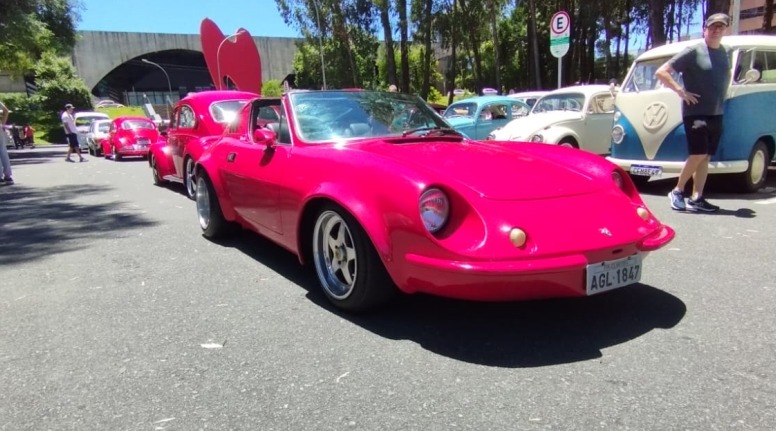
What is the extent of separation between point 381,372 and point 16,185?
11.1 metres

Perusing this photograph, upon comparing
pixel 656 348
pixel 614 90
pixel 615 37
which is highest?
pixel 615 37

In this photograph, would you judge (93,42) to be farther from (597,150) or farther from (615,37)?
(597,150)

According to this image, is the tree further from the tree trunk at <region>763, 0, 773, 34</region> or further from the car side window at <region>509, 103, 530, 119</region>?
the tree trunk at <region>763, 0, 773, 34</region>

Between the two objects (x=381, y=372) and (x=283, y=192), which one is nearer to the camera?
(x=381, y=372)

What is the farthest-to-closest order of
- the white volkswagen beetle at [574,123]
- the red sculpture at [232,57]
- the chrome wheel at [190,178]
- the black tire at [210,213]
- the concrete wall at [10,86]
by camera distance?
the concrete wall at [10,86], the red sculpture at [232,57], the white volkswagen beetle at [574,123], the chrome wheel at [190,178], the black tire at [210,213]

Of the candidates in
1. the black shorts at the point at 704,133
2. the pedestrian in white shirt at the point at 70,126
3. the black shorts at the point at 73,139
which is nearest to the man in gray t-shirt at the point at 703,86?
the black shorts at the point at 704,133

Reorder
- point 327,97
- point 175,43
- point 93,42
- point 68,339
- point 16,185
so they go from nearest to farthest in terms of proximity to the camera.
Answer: point 68,339, point 327,97, point 16,185, point 93,42, point 175,43

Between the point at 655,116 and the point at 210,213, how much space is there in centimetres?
556

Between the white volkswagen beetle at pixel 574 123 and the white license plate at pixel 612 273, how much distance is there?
6384 millimetres

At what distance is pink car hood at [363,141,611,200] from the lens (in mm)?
2924

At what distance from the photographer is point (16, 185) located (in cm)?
1092

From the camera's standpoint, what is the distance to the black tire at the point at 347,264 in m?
3.04

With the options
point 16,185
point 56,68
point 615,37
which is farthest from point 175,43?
point 16,185

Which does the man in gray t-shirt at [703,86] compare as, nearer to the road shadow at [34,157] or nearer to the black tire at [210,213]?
the black tire at [210,213]
